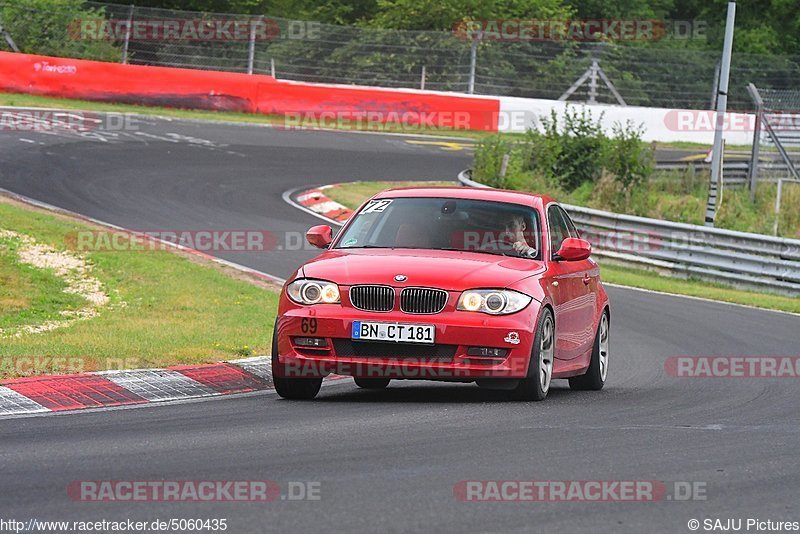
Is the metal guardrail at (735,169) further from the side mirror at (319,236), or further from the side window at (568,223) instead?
the side mirror at (319,236)

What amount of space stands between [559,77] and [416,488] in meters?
35.9

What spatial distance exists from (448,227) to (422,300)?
1.25 metres

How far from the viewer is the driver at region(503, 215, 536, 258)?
35.1ft

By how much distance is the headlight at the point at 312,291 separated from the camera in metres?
9.66

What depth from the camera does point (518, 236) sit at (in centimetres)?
1077

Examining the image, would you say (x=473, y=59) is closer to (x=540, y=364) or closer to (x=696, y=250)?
(x=696, y=250)

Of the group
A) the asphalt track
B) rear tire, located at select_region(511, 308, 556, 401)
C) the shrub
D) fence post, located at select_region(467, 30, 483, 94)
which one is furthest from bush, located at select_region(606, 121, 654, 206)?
rear tire, located at select_region(511, 308, 556, 401)

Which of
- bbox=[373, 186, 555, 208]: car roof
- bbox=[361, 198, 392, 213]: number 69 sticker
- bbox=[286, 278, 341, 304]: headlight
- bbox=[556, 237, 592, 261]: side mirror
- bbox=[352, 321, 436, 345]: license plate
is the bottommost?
bbox=[352, 321, 436, 345]: license plate

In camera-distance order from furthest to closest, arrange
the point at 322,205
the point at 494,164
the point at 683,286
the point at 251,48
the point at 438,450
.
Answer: the point at 251,48, the point at 494,164, the point at 322,205, the point at 683,286, the point at 438,450

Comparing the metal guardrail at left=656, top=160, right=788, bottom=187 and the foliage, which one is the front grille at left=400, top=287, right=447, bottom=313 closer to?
the metal guardrail at left=656, top=160, right=788, bottom=187

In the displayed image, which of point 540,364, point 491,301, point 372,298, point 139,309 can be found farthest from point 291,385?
point 139,309

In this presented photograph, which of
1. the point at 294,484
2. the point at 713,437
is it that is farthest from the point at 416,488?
the point at 713,437

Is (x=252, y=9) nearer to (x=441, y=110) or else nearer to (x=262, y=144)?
(x=441, y=110)

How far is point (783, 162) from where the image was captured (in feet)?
114
